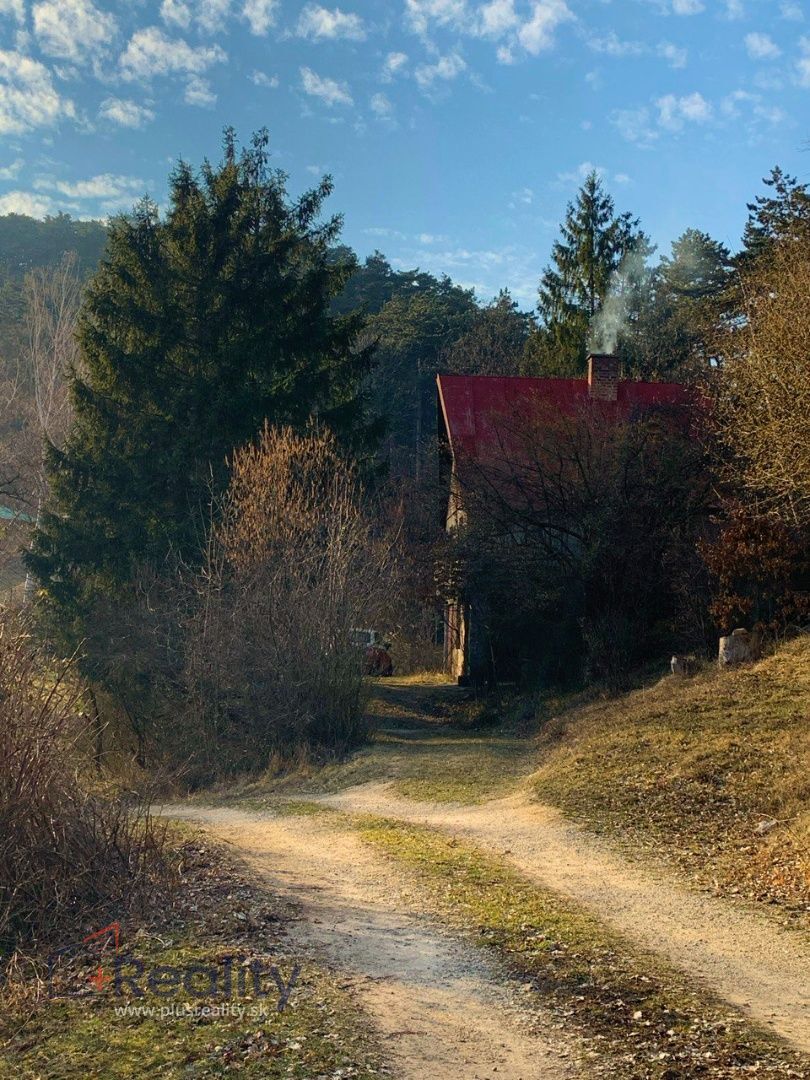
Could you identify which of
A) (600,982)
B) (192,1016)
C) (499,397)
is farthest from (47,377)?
(600,982)

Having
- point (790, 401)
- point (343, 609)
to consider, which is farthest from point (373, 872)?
point (343, 609)

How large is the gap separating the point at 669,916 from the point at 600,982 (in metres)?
1.80

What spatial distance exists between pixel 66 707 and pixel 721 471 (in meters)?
13.0

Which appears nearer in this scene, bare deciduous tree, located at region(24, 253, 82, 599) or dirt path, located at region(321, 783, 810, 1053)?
dirt path, located at region(321, 783, 810, 1053)

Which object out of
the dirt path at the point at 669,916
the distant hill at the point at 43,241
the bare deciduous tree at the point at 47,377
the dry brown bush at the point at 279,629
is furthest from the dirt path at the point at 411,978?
the distant hill at the point at 43,241

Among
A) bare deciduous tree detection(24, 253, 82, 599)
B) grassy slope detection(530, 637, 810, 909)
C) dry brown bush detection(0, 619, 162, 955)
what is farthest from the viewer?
bare deciduous tree detection(24, 253, 82, 599)

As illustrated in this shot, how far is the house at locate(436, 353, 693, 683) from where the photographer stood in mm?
22812

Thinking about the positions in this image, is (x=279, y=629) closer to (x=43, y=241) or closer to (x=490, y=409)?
(x=490, y=409)

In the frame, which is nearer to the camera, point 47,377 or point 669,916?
point 669,916

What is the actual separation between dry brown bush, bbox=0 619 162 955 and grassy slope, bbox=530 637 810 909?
491 cm

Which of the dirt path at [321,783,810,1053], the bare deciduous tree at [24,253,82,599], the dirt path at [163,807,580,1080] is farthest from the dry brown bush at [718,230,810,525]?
the bare deciduous tree at [24,253,82,599]

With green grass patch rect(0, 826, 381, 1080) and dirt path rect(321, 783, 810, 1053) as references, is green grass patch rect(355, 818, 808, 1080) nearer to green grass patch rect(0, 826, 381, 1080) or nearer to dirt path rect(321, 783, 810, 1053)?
dirt path rect(321, 783, 810, 1053)

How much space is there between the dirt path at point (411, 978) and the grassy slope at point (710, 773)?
293cm
